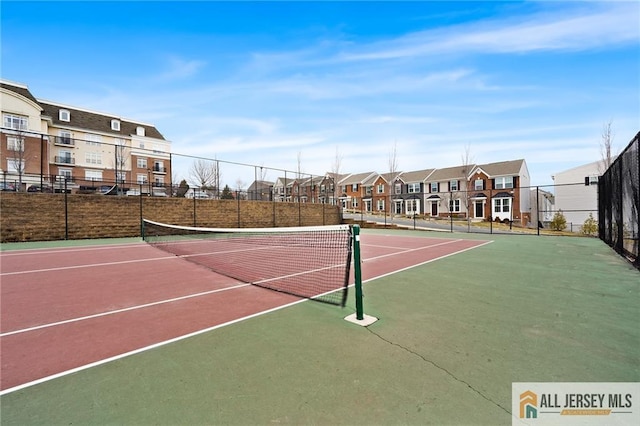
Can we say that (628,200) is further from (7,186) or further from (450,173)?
(450,173)

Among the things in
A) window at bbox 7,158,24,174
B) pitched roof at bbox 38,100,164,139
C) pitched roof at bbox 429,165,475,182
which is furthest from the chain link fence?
pitched roof at bbox 38,100,164,139

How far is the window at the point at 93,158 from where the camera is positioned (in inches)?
1482

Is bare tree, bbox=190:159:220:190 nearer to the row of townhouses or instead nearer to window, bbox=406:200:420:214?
the row of townhouses

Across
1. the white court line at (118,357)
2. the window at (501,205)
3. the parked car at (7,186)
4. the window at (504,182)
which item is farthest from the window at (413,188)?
the white court line at (118,357)

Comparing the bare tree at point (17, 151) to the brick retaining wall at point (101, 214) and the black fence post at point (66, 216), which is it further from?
the black fence post at point (66, 216)

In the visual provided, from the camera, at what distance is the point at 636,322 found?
3.52 m

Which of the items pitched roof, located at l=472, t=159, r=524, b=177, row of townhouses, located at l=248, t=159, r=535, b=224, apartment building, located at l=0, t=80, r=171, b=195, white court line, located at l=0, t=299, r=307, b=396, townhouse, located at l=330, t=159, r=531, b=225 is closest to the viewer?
white court line, located at l=0, t=299, r=307, b=396

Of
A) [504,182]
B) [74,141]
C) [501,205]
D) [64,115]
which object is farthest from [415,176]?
[64,115]

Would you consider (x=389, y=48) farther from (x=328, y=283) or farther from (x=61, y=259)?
(x=61, y=259)

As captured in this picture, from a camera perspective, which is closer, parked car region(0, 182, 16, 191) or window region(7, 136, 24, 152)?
parked car region(0, 182, 16, 191)

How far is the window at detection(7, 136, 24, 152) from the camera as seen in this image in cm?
2635

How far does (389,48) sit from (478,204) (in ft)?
107

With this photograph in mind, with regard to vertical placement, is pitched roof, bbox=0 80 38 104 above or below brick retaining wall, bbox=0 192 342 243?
above

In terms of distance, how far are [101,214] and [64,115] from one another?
34.7 meters
